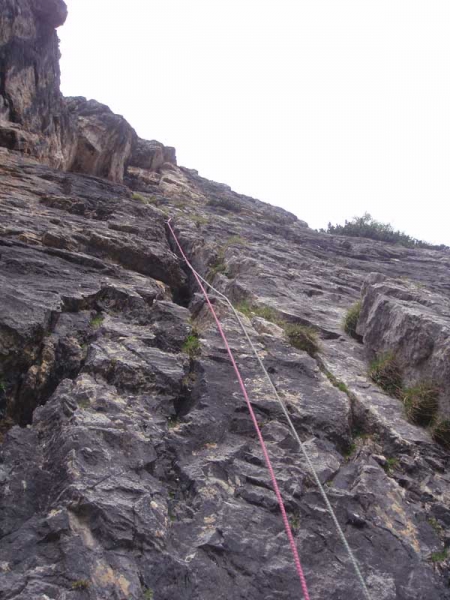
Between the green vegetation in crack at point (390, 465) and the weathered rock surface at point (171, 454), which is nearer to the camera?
the weathered rock surface at point (171, 454)

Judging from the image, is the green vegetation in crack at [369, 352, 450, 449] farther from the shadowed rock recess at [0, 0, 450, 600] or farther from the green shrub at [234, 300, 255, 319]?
the green shrub at [234, 300, 255, 319]

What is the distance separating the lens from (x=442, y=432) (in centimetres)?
582

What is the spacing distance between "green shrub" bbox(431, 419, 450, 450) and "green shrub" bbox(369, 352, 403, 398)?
37.3 inches

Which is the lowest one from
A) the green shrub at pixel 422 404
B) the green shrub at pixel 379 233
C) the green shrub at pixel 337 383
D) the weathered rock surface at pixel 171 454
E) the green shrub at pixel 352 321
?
the weathered rock surface at pixel 171 454

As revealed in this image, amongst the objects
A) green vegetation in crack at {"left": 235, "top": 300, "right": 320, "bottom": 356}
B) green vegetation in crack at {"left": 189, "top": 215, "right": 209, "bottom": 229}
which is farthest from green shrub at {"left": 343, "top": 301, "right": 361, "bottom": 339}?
green vegetation in crack at {"left": 189, "top": 215, "right": 209, "bottom": 229}

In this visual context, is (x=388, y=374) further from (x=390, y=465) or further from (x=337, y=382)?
(x=390, y=465)

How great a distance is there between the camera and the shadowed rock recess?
12.4ft

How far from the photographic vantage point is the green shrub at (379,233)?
24.6m

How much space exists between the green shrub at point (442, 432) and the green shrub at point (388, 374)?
95cm

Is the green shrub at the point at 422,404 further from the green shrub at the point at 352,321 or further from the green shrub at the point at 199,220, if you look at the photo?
the green shrub at the point at 199,220

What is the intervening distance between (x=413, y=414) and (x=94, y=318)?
4766mm

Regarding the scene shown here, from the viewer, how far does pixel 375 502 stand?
15.8 ft

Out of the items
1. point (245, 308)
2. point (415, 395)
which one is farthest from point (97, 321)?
point (415, 395)

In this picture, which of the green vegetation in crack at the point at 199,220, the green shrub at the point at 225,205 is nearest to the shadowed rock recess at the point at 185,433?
the green vegetation in crack at the point at 199,220
